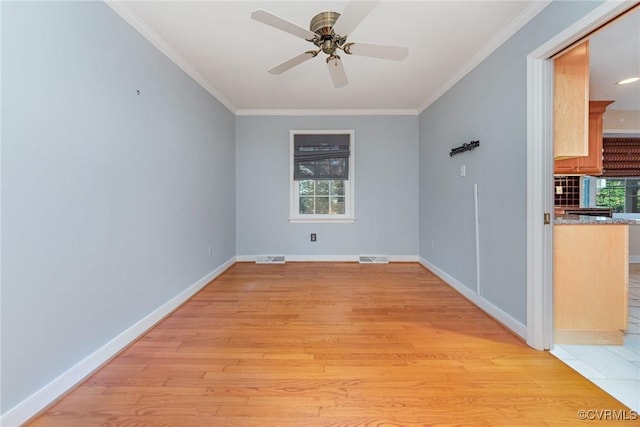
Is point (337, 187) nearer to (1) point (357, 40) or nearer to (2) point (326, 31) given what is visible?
(1) point (357, 40)

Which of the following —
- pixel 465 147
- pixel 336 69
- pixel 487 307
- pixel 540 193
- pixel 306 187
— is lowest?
pixel 487 307

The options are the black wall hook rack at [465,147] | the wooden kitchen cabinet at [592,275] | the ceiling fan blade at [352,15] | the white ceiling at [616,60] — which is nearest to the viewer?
the ceiling fan blade at [352,15]

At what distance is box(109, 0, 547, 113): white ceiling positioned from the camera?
2041mm

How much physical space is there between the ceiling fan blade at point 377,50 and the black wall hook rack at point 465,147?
1251mm

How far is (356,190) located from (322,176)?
0.59 metres

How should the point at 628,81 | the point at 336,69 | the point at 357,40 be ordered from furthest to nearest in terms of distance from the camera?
the point at 628,81
the point at 357,40
the point at 336,69

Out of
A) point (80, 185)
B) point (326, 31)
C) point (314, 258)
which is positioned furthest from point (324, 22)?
point (314, 258)

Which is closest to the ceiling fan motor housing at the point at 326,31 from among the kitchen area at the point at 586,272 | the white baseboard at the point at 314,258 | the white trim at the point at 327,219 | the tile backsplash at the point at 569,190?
the kitchen area at the point at 586,272

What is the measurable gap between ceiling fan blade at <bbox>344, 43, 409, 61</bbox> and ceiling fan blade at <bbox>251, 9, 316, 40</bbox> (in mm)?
280

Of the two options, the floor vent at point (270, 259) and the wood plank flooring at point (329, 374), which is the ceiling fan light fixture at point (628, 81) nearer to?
the wood plank flooring at point (329, 374)

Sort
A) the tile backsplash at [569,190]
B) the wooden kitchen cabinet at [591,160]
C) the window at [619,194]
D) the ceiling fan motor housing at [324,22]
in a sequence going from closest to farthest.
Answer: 1. the ceiling fan motor housing at [324,22]
2. the wooden kitchen cabinet at [591,160]
3. the tile backsplash at [569,190]
4. the window at [619,194]

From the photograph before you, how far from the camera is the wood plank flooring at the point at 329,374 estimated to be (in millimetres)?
1412

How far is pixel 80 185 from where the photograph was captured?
5.48 feet

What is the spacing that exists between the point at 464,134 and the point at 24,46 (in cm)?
338
